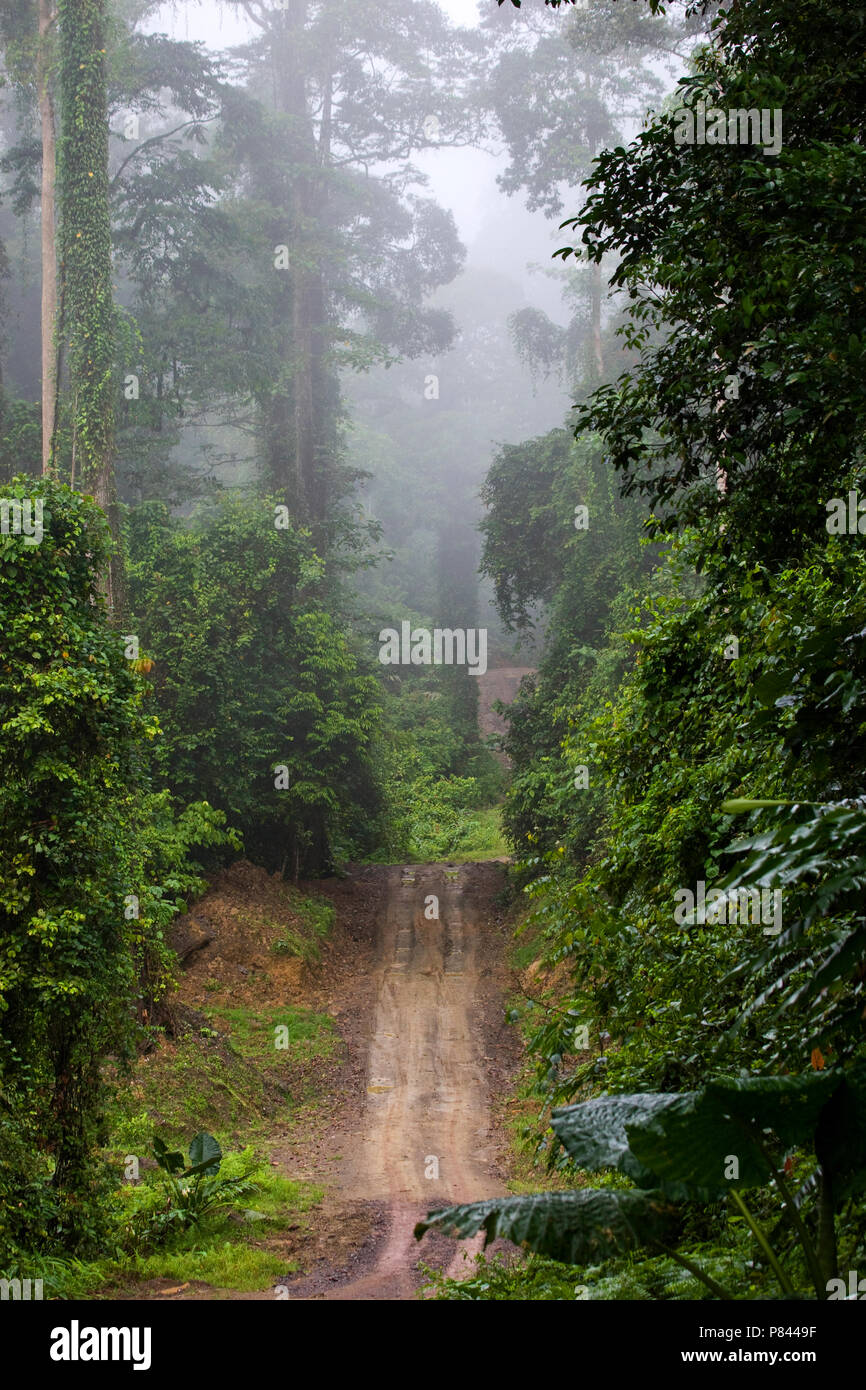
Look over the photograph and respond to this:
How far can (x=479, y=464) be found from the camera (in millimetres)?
60312

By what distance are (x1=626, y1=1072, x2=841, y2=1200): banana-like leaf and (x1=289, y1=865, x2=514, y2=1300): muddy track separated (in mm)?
5116

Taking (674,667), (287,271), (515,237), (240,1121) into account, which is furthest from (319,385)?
(515,237)

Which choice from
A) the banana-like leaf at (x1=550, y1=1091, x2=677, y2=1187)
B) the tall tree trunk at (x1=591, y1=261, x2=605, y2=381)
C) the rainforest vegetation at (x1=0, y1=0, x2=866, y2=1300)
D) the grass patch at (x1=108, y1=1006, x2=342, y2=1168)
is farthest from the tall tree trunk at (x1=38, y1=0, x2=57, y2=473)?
the banana-like leaf at (x1=550, y1=1091, x2=677, y2=1187)

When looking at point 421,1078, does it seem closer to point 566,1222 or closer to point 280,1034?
point 280,1034

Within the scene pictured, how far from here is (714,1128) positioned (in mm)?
2436

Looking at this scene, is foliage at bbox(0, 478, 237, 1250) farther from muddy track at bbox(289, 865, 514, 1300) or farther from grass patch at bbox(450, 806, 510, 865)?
grass patch at bbox(450, 806, 510, 865)

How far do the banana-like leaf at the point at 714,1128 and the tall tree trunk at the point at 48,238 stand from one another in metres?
19.6

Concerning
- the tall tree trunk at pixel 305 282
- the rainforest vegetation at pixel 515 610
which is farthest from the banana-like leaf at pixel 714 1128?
the tall tree trunk at pixel 305 282

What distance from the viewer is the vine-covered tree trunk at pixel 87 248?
19.2 metres

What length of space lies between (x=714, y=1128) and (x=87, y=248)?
2081cm

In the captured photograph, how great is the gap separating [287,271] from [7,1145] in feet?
92.0

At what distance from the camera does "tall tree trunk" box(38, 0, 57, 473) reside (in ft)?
66.5

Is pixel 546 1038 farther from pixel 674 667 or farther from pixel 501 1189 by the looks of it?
pixel 501 1189

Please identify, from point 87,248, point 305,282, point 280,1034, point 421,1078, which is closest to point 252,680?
point 280,1034
